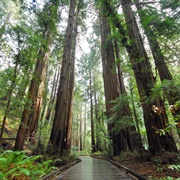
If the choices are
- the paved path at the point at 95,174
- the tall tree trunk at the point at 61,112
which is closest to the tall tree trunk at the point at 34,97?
the tall tree trunk at the point at 61,112

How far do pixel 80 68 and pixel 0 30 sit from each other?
1083 centimetres

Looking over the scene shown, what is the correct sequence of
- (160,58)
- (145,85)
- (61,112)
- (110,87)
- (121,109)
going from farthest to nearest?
(110,87) → (61,112) → (121,109) → (160,58) → (145,85)

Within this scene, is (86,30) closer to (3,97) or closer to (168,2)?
(168,2)

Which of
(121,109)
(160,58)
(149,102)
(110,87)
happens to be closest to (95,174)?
(149,102)

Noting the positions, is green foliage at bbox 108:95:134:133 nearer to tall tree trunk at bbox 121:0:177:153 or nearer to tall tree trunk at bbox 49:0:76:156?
tall tree trunk at bbox 121:0:177:153

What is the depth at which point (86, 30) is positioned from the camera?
1298 centimetres

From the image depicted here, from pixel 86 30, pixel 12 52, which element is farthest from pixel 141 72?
pixel 86 30

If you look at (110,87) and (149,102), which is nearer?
(149,102)

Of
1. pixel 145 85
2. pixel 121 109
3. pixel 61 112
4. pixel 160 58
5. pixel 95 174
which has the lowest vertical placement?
pixel 95 174

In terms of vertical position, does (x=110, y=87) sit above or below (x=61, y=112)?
above

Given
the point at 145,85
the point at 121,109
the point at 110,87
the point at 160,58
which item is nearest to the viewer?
the point at 145,85

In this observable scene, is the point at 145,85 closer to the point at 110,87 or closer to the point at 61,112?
the point at 61,112

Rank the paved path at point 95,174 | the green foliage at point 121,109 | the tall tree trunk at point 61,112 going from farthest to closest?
the tall tree trunk at point 61,112 → the green foliage at point 121,109 → the paved path at point 95,174

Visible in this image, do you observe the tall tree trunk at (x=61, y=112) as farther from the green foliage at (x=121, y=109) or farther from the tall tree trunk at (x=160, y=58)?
the tall tree trunk at (x=160, y=58)
